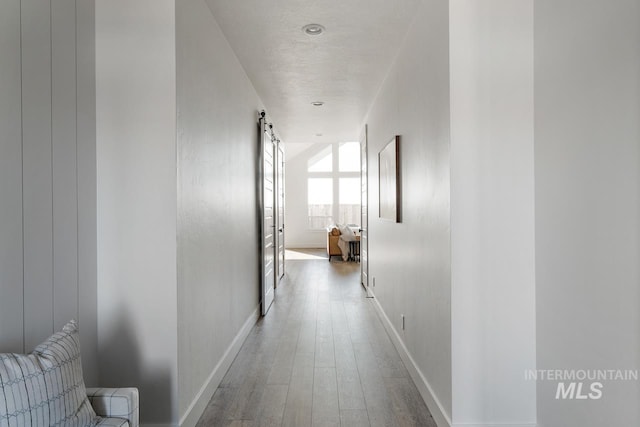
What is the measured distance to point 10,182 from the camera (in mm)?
1554

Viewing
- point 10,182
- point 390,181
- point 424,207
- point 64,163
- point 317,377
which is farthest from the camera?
point 390,181

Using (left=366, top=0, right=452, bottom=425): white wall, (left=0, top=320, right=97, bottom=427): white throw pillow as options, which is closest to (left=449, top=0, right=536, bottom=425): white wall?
(left=366, top=0, right=452, bottom=425): white wall

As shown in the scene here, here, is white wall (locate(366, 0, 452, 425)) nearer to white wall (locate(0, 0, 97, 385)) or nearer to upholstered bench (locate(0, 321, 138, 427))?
upholstered bench (locate(0, 321, 138, 427))

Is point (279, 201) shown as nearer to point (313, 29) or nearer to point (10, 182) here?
point (313, 29)

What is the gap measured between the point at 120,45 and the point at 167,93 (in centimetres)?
35

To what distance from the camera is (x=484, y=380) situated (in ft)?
7.00

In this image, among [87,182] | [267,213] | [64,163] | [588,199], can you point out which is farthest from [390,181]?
[64,163]

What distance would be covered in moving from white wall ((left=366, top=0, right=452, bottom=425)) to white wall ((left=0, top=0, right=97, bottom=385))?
1831 millimetres

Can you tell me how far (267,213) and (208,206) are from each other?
250cm

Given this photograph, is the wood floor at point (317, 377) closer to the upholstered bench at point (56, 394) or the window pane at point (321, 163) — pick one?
the upholstered bench at point (56, 394)

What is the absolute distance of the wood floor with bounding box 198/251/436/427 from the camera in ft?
8.11

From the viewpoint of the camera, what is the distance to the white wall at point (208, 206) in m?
2.27

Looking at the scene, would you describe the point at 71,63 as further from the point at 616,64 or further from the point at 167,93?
the point at 616,64

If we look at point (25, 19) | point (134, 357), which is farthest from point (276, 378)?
point (25, 19)
